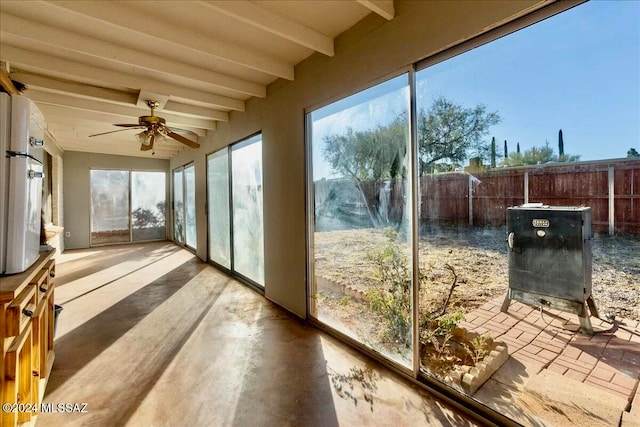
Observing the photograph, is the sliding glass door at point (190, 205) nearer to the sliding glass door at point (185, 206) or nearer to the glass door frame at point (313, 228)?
the sliding glass door at point (185, 206)

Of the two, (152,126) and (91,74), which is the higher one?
(91,74)

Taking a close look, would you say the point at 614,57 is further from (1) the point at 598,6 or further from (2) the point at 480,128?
(2) the point at 480,128

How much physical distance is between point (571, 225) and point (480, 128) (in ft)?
2.30

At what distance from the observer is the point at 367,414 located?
1.75 metres

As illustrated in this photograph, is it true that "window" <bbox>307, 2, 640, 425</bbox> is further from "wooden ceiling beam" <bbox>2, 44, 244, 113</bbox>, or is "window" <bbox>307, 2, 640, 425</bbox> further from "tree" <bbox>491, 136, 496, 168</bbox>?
"wooden ceiling beam" <bbox>2, 44, 244, 113</bbox>

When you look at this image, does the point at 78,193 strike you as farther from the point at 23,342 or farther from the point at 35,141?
the point at 23,342

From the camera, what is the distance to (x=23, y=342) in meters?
1.36

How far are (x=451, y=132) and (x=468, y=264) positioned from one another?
2.78 feet

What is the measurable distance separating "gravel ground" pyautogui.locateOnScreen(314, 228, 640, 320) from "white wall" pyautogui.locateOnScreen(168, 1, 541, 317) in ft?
1.70

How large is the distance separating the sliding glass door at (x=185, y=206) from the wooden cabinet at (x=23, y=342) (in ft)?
15.8

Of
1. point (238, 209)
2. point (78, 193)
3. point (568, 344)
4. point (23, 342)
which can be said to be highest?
point (78, 193)

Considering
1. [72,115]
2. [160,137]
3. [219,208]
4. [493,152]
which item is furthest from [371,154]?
[72,115]

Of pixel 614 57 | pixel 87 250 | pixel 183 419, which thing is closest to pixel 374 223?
pixel 614 57

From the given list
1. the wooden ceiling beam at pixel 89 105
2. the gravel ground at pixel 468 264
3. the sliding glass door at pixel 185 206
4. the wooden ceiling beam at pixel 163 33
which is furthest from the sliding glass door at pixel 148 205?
the gravel ground at pixel 468 264
